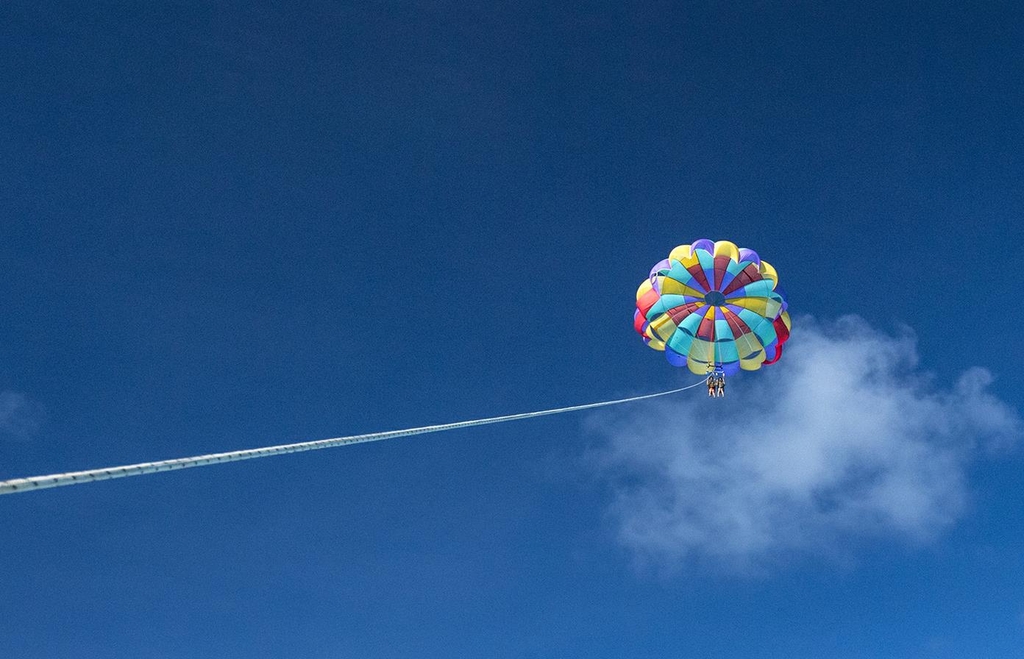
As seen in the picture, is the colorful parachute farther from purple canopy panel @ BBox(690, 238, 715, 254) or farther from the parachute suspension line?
the parachute suspension line

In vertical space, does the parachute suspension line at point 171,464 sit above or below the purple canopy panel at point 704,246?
below

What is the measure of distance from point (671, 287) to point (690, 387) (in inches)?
144

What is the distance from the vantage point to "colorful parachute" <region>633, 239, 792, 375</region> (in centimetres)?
2673

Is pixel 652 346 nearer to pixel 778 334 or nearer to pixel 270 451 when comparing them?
pixel 778 334

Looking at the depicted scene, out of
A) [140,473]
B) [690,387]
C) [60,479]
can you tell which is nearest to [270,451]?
[140,473]

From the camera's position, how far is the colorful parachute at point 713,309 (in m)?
26.7

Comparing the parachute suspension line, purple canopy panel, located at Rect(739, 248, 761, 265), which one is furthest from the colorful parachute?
the parachute suspension line

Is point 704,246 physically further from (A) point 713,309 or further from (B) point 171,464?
(B) point 171,464

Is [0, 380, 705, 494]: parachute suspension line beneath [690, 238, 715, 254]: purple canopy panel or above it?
beneath

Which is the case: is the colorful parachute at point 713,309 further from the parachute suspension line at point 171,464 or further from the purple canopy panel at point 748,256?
the parachute suspension line at point 171,464

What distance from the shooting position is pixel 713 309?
1090 inches

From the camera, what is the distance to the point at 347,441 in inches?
464

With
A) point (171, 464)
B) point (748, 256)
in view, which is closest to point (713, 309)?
point (748, 256)

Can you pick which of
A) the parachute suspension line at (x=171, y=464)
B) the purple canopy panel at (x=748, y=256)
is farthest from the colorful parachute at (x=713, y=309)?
the parachute suspension line at (x=171, y=464)
